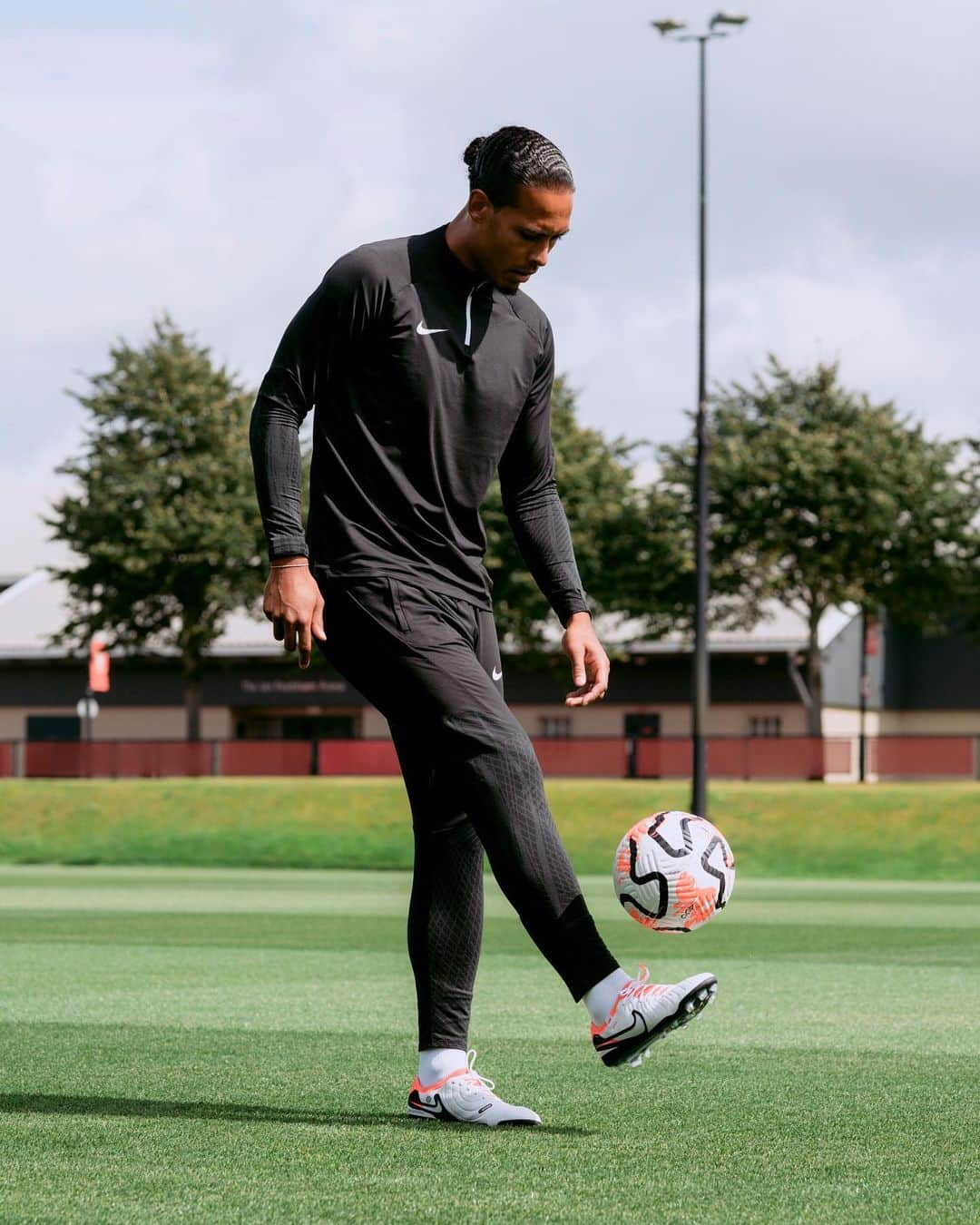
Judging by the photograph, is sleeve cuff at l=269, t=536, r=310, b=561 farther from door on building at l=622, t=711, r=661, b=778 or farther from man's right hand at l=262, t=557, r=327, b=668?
door on building at l=622, t=711, r=661, b=778

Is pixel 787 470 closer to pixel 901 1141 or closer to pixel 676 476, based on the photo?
pixel 676 476

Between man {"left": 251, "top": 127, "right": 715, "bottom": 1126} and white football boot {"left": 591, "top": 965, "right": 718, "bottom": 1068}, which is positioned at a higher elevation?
man {"left": 251, "top": 127, "right": 715, "bottom": 1126}

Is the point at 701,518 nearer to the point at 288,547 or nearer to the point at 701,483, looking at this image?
the point at 701,483

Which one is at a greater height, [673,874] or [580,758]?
[673,874]

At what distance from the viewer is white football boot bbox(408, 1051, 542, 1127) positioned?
14.3 ft

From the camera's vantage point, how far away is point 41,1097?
4.77 m

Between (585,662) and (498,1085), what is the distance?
1303 mm

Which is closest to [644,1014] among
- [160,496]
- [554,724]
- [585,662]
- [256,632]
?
[585,662]

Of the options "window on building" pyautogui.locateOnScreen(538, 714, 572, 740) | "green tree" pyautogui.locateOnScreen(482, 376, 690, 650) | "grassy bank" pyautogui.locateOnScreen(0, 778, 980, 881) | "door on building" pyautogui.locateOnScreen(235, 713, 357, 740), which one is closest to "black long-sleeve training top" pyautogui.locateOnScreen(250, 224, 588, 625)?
"grassy bank" pyautogui.locateOnScreen(0, 778, 980, 881)

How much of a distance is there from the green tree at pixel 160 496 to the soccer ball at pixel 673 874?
127 feet

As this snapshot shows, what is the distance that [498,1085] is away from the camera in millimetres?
A: 5109

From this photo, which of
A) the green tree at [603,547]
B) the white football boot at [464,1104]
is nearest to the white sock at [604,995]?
the white football boot at [464,1104]

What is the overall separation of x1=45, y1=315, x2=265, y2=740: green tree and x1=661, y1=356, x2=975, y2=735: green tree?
10.5 m

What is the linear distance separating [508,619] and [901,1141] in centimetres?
3864
